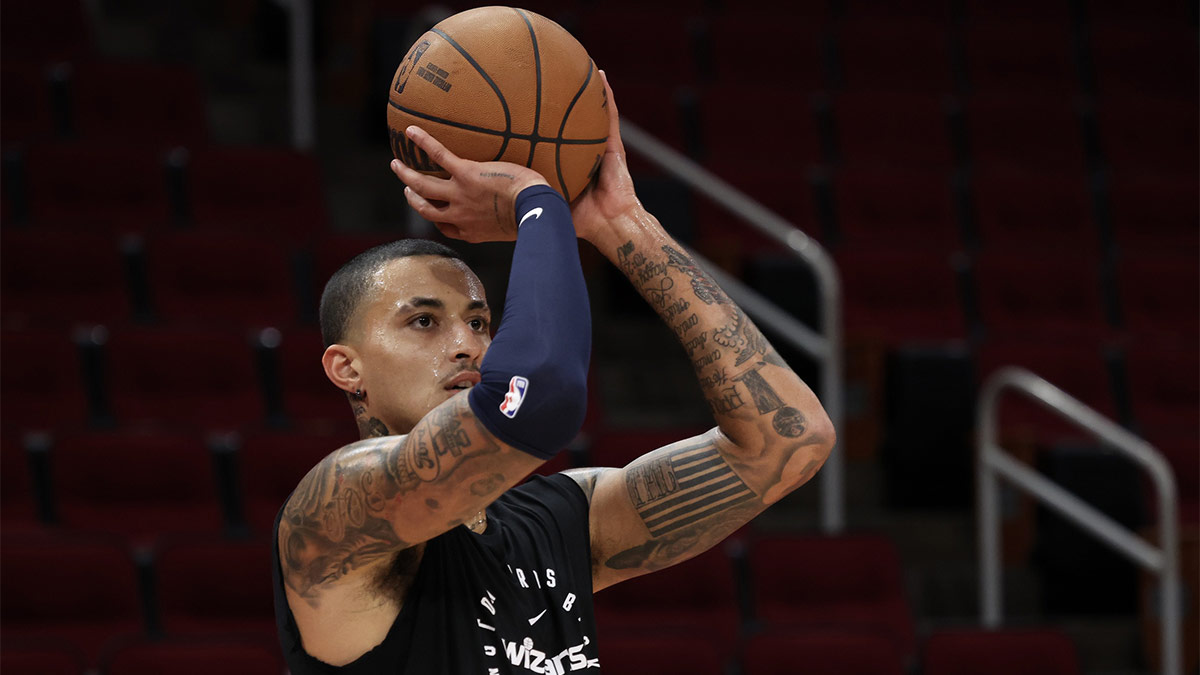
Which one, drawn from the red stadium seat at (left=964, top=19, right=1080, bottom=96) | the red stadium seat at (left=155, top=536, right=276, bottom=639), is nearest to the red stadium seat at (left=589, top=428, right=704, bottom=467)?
the red stadium seat at (left=155, top=536, right=276, bottom=639)

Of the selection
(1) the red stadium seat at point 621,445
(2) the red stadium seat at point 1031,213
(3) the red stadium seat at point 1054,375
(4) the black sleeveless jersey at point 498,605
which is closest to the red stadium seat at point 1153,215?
(2) the red stadium seat at point 1031,213

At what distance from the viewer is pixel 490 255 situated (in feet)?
17.1

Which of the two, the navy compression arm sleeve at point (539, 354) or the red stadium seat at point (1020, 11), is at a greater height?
the red stadium seat at point (1020, 11)

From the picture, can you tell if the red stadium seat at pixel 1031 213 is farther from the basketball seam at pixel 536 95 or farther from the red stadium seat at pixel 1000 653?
the basketball seam at pixel 536 95

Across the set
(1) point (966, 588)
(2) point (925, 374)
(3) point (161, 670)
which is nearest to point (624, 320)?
(2) point (925, 374)

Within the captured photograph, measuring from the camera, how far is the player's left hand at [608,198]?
5.65 ft

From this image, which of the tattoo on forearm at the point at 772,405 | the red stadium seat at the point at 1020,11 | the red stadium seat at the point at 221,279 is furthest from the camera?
the red stadium seat at the point at 1020,11

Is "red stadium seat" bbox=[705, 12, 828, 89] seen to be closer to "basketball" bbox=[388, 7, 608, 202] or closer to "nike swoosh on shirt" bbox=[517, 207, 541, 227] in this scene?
"basketball" bbox=[388, 7, 608, 202]

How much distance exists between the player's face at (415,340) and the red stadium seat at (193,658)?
1794mm

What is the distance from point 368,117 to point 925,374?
2.42m

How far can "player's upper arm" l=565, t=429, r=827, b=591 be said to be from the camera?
67.0 inches

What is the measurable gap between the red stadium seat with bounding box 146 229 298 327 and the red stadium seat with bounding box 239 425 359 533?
71cm

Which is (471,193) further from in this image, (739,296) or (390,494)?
(739,296)

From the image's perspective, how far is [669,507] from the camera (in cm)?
175
